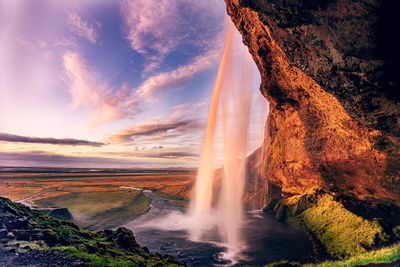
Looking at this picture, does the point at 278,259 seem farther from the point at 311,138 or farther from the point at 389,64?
the point at 389,64

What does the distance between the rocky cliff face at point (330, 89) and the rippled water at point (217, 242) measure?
8.45 meters

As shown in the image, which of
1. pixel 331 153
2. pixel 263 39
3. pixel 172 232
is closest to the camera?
pixel 263 39

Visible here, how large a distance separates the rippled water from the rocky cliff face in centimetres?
845

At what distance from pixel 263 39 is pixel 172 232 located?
25.7 m

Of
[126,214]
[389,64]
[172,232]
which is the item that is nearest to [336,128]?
[389,64]

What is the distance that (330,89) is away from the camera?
11.8 m

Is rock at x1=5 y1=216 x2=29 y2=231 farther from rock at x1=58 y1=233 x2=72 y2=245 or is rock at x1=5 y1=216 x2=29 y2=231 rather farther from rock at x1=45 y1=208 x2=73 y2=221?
rock at x1=45 y1=208 x2=73 y2=221

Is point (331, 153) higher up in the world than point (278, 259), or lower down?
higher up

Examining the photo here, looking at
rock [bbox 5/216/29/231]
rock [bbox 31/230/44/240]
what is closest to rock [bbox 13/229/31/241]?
rock [bbox 31/230/44/240]

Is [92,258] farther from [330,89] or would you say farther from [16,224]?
[330,89]

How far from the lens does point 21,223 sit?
12.0 metres

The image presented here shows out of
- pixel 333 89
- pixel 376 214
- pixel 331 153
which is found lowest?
pixel 376 214

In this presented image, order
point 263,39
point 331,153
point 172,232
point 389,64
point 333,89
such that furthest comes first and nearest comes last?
point 172,232, point 331,153, point 263,39, point 333,89, point 389,64

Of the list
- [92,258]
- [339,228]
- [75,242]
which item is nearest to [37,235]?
[75,242]
